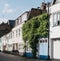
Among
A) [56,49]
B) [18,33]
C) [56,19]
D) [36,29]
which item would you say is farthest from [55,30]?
[18,33]

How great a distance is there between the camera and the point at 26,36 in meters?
52.4

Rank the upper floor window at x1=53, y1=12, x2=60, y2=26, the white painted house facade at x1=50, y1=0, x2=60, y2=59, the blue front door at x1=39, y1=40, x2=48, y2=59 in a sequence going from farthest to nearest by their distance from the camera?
the blue front door at x1=39, y1=40, x2=48, y2=59 < the upper floor window at x1=53, y1=12, x2=60, y2=26 < the white painted house facade at x1=50, y1=0, x2=60, y2=59

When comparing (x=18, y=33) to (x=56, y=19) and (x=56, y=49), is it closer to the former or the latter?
(x=56, y=19)

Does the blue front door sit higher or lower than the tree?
lower

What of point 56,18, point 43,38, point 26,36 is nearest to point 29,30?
point 26,36

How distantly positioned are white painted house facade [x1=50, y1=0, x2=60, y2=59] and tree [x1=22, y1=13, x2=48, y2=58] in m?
1.33

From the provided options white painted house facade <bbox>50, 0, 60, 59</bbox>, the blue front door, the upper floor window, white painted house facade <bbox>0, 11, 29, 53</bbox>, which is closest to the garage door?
white painted house facade <bbox>50, 0, 60, 59</bbox>

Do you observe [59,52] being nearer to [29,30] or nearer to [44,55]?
[44,55]

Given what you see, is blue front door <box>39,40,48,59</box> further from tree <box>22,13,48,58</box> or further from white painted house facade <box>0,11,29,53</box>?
white painted house facade <box>0,11,29,53</box>

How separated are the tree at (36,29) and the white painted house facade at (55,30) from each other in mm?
1328

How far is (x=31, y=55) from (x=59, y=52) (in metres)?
10.5

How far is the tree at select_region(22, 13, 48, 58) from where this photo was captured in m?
44.0

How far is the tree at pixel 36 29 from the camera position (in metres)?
44.0

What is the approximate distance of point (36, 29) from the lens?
47094 mm
